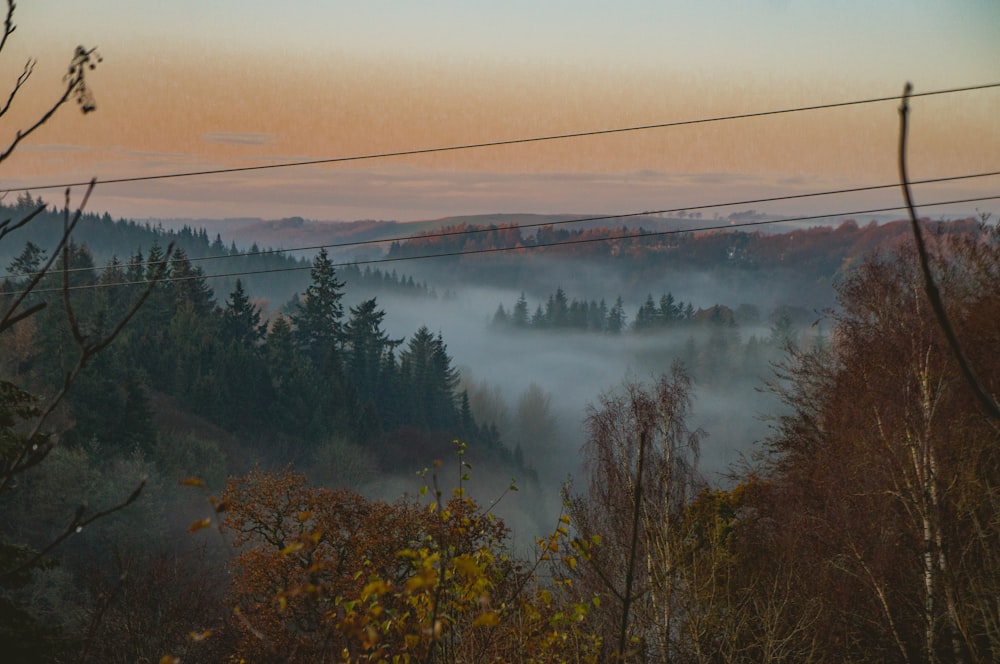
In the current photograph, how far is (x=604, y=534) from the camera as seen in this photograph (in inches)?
683

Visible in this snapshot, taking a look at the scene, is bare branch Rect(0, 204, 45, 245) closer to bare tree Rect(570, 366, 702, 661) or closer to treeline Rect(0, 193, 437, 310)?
bare tree Rect(570, 366, 702, 661)

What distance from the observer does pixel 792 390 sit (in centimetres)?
2556

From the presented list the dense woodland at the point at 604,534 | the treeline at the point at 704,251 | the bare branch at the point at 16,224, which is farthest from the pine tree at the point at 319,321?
the treeline at the point at 704,251

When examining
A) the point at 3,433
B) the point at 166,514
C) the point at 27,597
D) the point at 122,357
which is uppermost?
the point at 3,433

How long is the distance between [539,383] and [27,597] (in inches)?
4625

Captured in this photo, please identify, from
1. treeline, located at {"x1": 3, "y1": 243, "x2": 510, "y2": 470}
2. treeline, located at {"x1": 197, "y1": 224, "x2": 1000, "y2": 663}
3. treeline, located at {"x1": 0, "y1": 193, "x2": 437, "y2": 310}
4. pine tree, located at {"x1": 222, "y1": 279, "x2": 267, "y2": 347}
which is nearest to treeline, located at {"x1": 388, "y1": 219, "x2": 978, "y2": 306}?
treeline, located at {"x1": 0, "y1": 193, "x2": 437, "y2": 310}

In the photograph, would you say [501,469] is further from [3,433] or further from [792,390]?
[3,433]

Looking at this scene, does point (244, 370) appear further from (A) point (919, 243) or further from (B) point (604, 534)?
(A) point (919, 243)

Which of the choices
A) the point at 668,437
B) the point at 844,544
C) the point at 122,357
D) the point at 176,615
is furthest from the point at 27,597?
the point at 122,357

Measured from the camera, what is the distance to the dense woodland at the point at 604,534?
629cm

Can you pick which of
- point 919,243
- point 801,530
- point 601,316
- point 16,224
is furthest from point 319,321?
point 601,316

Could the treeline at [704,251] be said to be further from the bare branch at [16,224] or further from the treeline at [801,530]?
the bare branch at [16,224]

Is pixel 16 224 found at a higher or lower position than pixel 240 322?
higher

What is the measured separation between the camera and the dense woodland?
6.29 meters
